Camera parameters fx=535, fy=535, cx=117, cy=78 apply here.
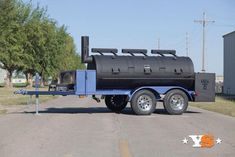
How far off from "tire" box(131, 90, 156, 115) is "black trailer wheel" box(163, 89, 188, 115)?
63 centimetres

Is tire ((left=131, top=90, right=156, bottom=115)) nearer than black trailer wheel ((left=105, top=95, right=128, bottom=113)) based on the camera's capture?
Yes

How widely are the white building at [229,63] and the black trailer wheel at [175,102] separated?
38.2 metres

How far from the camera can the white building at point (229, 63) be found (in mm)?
61275

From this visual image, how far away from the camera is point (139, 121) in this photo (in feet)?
62.4

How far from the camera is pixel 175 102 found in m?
22.7

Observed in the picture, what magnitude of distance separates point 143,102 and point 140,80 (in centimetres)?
93

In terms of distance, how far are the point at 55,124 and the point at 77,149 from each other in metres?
6.10

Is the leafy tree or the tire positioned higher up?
the leafy tree

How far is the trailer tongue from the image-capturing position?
21.9 m

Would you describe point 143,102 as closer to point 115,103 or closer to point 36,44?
point 115,103

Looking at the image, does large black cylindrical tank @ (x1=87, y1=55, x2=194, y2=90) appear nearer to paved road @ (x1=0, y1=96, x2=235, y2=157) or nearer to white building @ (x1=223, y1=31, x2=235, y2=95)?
paved road @ (x1=0, y1=96, x2=235, y2=157)

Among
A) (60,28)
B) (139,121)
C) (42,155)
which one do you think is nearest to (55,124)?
(139,121)
